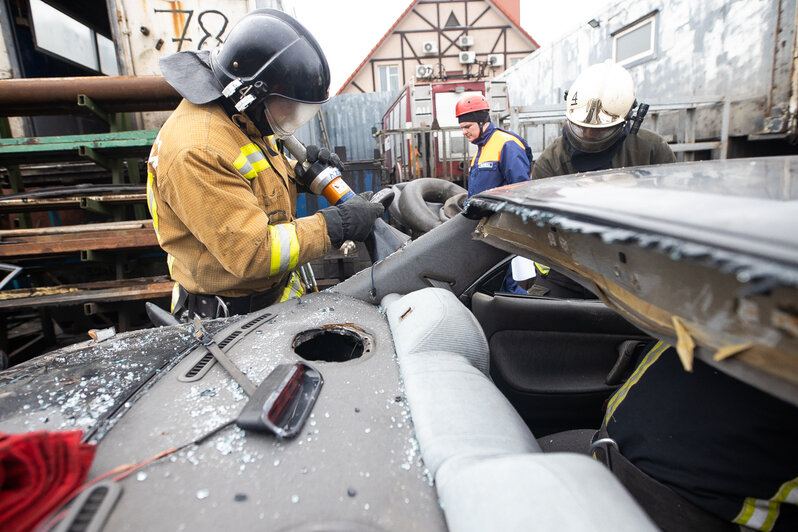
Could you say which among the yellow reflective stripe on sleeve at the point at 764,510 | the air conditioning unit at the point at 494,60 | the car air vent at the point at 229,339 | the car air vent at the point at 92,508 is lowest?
the yellow reflective stripe on sleeve at the point at 764,510

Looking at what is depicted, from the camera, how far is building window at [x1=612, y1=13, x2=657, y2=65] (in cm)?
646

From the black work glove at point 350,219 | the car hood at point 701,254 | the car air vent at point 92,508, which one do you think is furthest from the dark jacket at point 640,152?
the car air vent at point 92,508

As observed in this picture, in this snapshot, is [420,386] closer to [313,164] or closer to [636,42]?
[313,164]

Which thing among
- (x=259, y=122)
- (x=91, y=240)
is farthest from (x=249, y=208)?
(x=91, y=240)

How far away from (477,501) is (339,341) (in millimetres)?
1007

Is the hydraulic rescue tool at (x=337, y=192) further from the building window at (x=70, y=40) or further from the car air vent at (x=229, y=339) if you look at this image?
the building window at (x=70, y=40)

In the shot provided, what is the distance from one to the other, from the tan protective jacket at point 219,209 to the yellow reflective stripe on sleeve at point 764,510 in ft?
4.94

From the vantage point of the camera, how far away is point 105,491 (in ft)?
2.26

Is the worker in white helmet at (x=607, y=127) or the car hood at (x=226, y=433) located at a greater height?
the worker in white helmet at (x=607, y=127)

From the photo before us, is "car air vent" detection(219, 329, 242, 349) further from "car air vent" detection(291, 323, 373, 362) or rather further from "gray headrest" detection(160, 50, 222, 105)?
"gray headrest" detection(160, 50, 222, 105)

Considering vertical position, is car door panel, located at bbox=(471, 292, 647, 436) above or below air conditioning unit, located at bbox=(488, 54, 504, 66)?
below

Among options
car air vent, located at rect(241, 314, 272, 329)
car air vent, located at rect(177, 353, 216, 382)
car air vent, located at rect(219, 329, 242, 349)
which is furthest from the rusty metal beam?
car air vent, located at rect(177, 353, 216, 382)

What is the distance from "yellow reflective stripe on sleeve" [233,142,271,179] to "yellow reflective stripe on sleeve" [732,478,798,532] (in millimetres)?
1772

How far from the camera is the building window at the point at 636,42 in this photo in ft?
21.2
